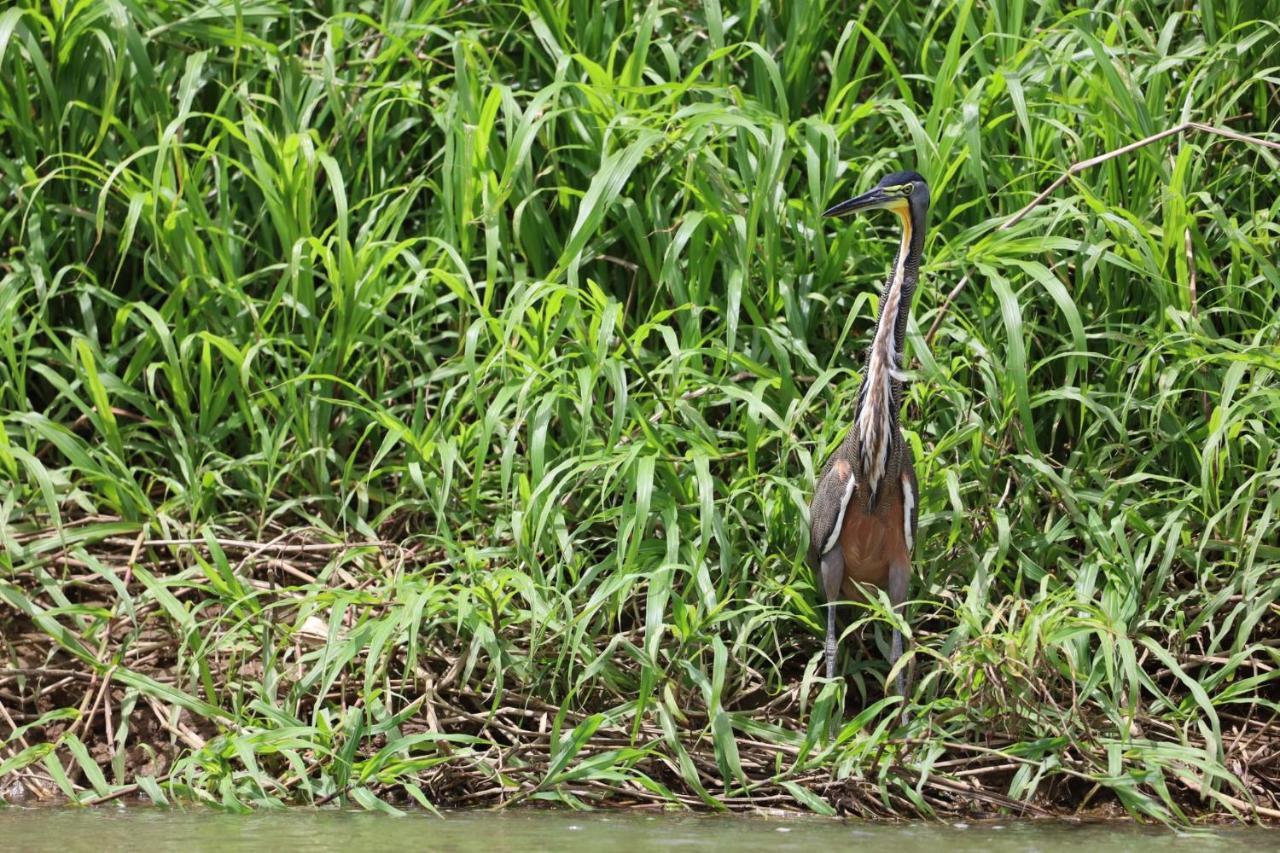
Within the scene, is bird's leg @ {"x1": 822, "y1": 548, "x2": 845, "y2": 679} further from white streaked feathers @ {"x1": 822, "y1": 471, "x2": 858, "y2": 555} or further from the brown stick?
the brown stick

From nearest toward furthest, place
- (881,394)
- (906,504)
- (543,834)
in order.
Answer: (543,834) → (881,394) → (906,504)

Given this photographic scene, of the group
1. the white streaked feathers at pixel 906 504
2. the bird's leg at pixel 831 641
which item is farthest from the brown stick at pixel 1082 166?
the bird's leg at pixel 831 641

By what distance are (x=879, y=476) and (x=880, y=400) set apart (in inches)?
7.9

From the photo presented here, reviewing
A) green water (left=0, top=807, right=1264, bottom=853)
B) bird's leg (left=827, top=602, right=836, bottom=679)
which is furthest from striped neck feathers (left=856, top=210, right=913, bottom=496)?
green water (left=0, top=807, right=1264, bottom=853)

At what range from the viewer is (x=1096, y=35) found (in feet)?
16.4

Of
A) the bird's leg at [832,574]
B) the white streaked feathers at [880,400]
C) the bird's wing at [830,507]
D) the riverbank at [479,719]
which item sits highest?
the white streaked feathers at [880,400]

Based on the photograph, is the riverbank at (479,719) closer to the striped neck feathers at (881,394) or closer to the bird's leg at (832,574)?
the bird's leg at (832,574)

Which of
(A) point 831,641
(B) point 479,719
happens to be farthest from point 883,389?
(B) point 479,719

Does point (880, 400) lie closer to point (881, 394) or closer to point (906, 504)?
point (881, 394)

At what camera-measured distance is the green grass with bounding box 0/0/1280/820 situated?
391 cm

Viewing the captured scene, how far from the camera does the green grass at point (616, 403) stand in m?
3.91

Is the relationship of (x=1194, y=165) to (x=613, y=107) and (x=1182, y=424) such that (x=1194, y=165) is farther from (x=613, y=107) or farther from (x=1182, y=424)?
(x=613, y=107)

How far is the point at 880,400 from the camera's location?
4145mm

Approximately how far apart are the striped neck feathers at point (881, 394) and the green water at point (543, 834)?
0.95 m
